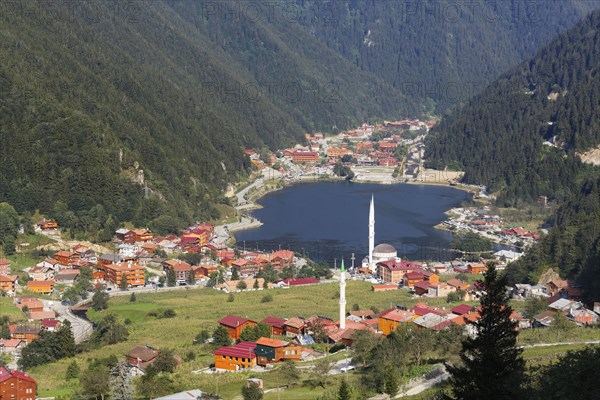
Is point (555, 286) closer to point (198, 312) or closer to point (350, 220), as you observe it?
point (198, 312)

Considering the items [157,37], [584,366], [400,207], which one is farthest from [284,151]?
[584,366]

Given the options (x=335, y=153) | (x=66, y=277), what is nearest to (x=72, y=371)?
(x=66, y=277)

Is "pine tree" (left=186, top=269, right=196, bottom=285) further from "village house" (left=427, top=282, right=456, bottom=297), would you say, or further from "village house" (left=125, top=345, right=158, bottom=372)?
"village house" (left=125, top=345, right=158, bottom=372)

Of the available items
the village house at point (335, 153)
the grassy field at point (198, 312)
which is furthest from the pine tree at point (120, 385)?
the village house at point (335, 153)

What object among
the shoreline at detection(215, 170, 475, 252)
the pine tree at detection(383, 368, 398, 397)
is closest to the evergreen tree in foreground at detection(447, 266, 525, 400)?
the pine tree at detection(383, 368, 398, 397)

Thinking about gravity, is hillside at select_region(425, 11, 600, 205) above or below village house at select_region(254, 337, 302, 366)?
above
